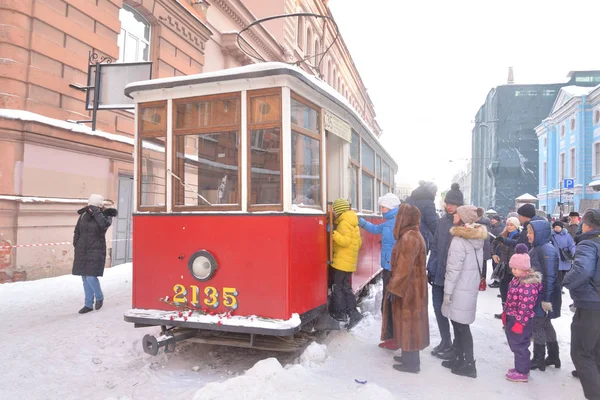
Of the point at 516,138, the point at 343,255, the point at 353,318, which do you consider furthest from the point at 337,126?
the point at 516,138

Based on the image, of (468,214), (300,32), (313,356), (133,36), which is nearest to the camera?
(468,214)

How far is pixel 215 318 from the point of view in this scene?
418 cm

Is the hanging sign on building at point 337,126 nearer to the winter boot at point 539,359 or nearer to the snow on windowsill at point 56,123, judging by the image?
the winter boot at point 539,359

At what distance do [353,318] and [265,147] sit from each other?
233 cm

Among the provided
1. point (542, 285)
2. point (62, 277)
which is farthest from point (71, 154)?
point (542, 285)

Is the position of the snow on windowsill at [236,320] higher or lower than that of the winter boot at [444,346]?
higher

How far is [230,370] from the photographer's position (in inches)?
170

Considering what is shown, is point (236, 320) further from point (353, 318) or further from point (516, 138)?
point (516, 138)

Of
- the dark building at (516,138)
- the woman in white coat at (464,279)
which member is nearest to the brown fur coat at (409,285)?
the woman in white coat at (464,279)

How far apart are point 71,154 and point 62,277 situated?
2467 mm

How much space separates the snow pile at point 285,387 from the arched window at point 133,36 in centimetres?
955

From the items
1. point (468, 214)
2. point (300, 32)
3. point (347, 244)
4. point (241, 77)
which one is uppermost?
point (300, 32)

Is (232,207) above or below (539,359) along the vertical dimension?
above

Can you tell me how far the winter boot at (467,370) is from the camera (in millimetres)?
4188
